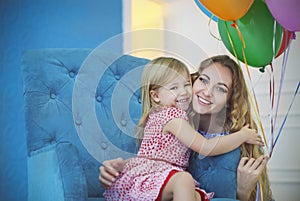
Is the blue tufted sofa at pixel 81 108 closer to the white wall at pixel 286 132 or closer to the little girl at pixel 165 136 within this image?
the little girl at pixel 165 136

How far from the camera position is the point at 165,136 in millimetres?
1534

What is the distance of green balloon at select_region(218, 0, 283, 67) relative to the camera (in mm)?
1642

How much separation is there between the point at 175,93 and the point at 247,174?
0.37 m

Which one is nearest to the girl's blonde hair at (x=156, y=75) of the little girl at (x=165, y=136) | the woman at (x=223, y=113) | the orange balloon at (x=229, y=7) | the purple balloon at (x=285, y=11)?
the little girl at (x=165, y=136)

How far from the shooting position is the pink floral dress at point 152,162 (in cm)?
143

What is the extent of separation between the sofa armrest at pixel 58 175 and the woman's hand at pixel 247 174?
538 mm

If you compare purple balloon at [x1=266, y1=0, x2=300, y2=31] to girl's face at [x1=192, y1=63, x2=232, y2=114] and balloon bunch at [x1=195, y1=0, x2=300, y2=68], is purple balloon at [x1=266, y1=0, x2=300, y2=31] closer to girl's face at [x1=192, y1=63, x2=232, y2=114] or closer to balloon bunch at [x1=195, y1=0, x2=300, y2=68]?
→ balloon bunch at [x1=195, y1=0, x2=300, y2=68]

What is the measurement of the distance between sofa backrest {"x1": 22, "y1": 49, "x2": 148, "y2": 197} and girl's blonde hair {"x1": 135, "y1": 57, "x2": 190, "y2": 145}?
79 mm

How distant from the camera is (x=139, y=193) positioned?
1.42 m

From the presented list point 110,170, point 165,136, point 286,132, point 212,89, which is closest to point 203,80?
point 212,89

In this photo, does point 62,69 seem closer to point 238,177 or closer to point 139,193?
point 139,193

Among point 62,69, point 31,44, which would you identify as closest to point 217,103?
point 62,69

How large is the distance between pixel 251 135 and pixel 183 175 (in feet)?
1.18

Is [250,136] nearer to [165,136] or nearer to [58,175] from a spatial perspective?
[165,136]
